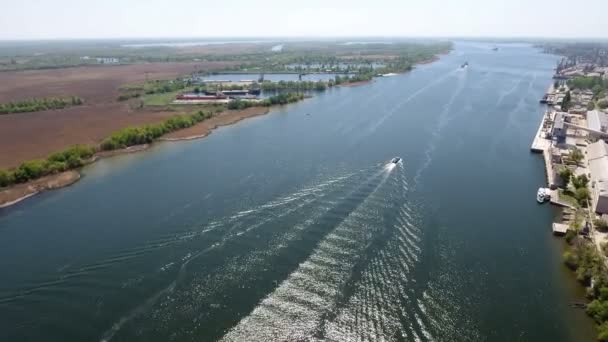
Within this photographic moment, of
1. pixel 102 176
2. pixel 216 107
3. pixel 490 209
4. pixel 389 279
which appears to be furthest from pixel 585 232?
pixel 216 107

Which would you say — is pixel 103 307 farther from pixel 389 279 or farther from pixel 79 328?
pixel 389 279

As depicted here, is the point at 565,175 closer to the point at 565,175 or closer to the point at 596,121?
the point at 565,175

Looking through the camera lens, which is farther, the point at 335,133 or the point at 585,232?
the point at 335,133

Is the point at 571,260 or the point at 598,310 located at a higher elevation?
the point at 571,260

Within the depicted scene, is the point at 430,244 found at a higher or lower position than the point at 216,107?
lower

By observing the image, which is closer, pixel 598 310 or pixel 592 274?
pixel 598 310

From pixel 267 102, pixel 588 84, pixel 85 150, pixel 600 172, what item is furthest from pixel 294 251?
pixel 588 84

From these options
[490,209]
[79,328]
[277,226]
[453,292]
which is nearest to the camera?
[79,328]

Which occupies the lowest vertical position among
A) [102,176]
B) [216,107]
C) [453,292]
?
[453,292]
